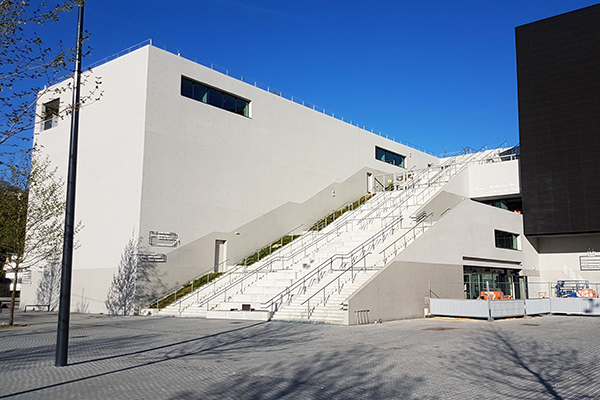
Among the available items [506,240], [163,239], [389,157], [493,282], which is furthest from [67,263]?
[389,157]

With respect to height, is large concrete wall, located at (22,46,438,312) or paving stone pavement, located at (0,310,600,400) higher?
large concrete wall, located at (22,46,438,312)

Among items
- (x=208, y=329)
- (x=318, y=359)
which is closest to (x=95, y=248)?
(x=208, y=329)

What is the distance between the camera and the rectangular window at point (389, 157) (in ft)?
147

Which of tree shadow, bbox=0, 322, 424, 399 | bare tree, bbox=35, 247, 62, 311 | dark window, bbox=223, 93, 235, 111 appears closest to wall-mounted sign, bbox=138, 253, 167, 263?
bare tree, bbox=35, 247, 62, 311

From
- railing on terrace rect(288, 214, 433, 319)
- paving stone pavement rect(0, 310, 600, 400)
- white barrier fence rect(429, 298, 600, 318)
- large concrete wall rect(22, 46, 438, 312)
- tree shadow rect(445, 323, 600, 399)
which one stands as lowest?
tree shadow rect(445, 323, 600, 399)

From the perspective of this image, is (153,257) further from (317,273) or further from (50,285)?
(50,285)

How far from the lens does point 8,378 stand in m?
8.77

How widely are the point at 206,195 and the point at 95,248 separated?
6330 mm

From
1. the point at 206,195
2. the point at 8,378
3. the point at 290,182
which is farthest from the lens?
the point at 290,182

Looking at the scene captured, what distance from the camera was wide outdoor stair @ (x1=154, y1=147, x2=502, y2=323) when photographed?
811 inches

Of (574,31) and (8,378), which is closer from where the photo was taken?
(8,378)

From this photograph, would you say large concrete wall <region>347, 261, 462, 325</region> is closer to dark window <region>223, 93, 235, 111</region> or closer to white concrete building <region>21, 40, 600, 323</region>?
white concrete building <region>21, 40, 600, 323</region>

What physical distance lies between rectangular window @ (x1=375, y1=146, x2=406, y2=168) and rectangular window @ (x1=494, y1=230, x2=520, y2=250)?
14.2 m

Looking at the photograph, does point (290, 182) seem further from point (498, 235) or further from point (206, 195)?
point (498, 235)
